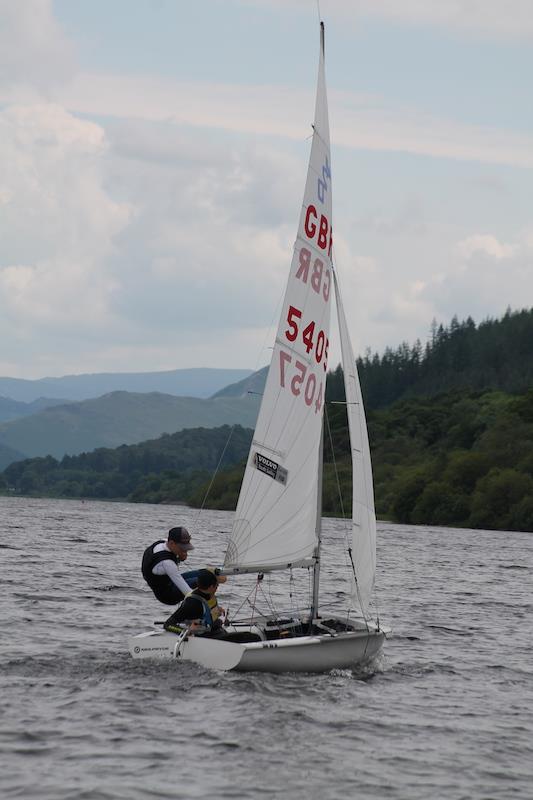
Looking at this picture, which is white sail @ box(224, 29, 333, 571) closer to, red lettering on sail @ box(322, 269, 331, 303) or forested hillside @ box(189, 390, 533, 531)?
red lettering on sail @ box(322, 269, 331, 303)

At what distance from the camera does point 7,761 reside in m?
16.2

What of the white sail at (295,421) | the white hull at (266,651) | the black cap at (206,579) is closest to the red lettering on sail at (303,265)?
the white sail at (295,421)

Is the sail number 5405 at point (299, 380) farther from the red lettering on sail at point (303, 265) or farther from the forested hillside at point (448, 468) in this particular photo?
the forested hillside at point (448, 468)

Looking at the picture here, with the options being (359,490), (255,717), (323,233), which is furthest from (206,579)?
(323,233)

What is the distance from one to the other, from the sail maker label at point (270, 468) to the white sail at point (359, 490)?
1.59 m

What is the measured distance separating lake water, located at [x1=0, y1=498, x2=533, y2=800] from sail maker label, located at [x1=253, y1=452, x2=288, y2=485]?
3762mm

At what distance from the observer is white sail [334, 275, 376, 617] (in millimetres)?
24312

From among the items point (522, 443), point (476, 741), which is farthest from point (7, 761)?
point (522, 443)

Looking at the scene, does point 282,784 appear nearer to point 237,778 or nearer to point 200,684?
point 237,778

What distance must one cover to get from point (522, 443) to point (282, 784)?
385 ft

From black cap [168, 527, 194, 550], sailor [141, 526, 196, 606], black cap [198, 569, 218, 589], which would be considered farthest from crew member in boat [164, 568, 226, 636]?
black cap [168, 527, 194, 550]

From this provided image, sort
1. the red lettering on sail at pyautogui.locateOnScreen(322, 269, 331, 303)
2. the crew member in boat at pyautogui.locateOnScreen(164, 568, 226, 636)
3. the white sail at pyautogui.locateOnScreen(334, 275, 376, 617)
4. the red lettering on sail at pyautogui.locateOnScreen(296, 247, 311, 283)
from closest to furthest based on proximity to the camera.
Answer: the crew member in boat at pyautogui.locateOnScreen(164, 568, 226, 636) → the red lettering on sail at pyautogui.locateOnScreen(296, 247, 311, 283) → the red lettering on sail at pyautogui.locateOnScreen(322, 269, 331, 303) → the white sail at pyautogui.locateOnScreen(334, 275, 376, 617)

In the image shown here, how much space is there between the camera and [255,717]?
19406 mm

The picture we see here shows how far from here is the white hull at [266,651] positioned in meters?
21.6
